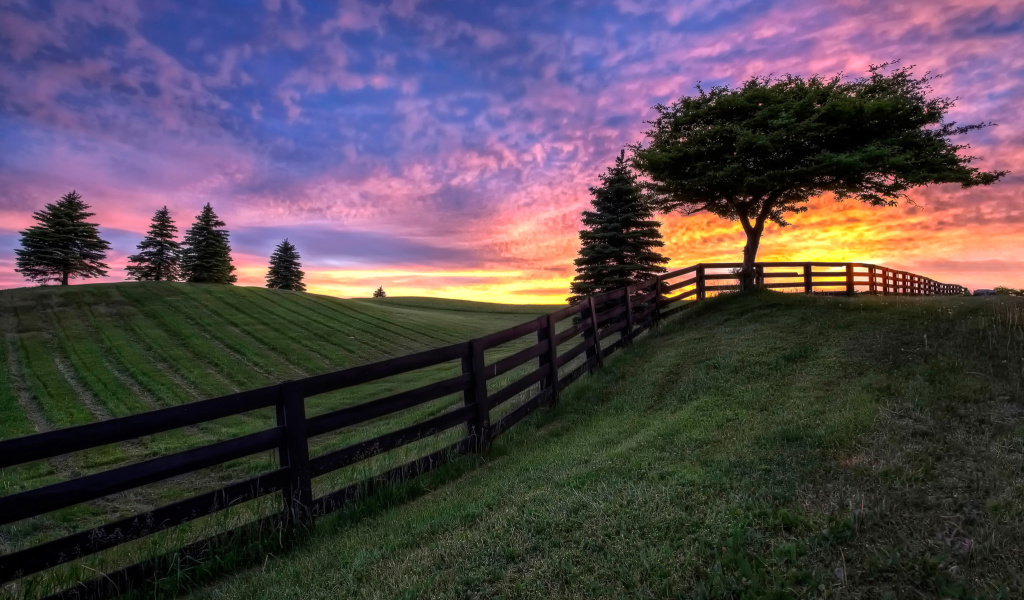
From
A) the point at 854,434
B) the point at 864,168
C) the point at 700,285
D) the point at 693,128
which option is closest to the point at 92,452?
the point at 854,434

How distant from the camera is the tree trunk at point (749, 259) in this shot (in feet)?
57.7

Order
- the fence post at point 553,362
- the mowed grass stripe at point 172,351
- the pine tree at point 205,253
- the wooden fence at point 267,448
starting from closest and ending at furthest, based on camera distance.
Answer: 1. the wooden fence at point 267,448
2. the fence post at point 553,362
3. the mowed grass stripe at point 172,351
4. the pine tree at point 205,253

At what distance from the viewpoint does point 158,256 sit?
155 ft

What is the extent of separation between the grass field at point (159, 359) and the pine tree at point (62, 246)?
12378 millimetres

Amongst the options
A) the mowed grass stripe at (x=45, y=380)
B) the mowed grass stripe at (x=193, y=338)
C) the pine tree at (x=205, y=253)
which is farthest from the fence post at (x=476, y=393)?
the pine tree at (x=205, y=253)

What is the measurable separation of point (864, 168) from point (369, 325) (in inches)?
1135

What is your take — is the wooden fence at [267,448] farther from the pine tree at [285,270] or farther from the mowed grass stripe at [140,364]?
the pine tree at [285,270]

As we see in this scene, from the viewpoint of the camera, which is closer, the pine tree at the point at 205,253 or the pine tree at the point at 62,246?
the pine tree at the point at 62,246

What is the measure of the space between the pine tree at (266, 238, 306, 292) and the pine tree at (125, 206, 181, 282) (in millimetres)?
9394

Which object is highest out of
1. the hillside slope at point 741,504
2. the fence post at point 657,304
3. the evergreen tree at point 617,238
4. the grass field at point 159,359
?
the evergreen tree at point 617,238

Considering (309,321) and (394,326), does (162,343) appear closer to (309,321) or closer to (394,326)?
(309,321)

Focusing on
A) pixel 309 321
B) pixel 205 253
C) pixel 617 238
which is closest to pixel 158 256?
pixel 205 253

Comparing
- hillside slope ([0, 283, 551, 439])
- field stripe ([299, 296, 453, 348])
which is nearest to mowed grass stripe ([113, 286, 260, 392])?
hillside slope ([0, 283, 551, 439])

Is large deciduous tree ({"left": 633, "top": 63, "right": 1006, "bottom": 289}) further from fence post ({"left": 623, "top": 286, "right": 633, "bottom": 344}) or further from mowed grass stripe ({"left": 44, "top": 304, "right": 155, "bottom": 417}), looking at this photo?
mowed grass stripe ({"left": 44, "top": 304, "right": 155, "bottom": 417})
